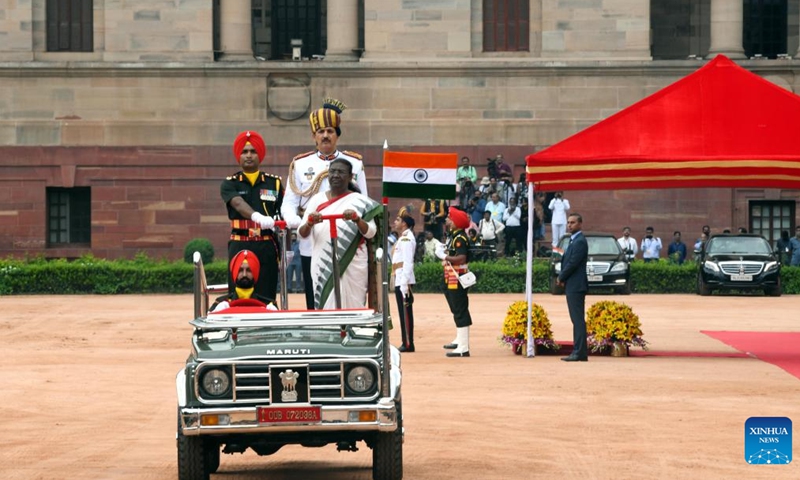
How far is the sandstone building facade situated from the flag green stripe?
27995 mm

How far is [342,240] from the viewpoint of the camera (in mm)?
13258

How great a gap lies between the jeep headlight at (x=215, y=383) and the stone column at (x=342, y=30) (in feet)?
121

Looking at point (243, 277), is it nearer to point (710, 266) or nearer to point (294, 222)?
point (294, 222)

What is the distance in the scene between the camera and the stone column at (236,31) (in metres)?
47.6

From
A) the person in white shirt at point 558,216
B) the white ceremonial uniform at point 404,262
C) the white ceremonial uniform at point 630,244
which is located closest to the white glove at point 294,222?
the white ceremonial uniform at point 404,262

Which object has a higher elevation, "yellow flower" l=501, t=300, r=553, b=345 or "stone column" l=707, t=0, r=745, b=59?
"stone column" l=707, t=0, r=745, b=59

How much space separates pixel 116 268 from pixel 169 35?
9.49 meters

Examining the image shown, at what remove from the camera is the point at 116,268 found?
39.9m

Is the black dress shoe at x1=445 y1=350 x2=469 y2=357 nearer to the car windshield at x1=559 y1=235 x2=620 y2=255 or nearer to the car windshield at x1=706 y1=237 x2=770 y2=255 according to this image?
the car windshield at x1=559 y1=235 x2=620 y2=255

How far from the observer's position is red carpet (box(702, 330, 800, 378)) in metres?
21.7

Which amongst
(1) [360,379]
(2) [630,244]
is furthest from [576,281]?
(2) [630,244]

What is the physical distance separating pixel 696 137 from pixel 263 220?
29.9ft

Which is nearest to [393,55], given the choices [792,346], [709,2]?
[709,2]

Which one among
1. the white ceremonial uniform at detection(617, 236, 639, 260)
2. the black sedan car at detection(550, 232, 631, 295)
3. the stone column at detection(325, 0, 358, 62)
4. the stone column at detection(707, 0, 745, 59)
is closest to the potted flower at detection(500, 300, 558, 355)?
the black sedan car at detection(550, 232, 631, 295)
